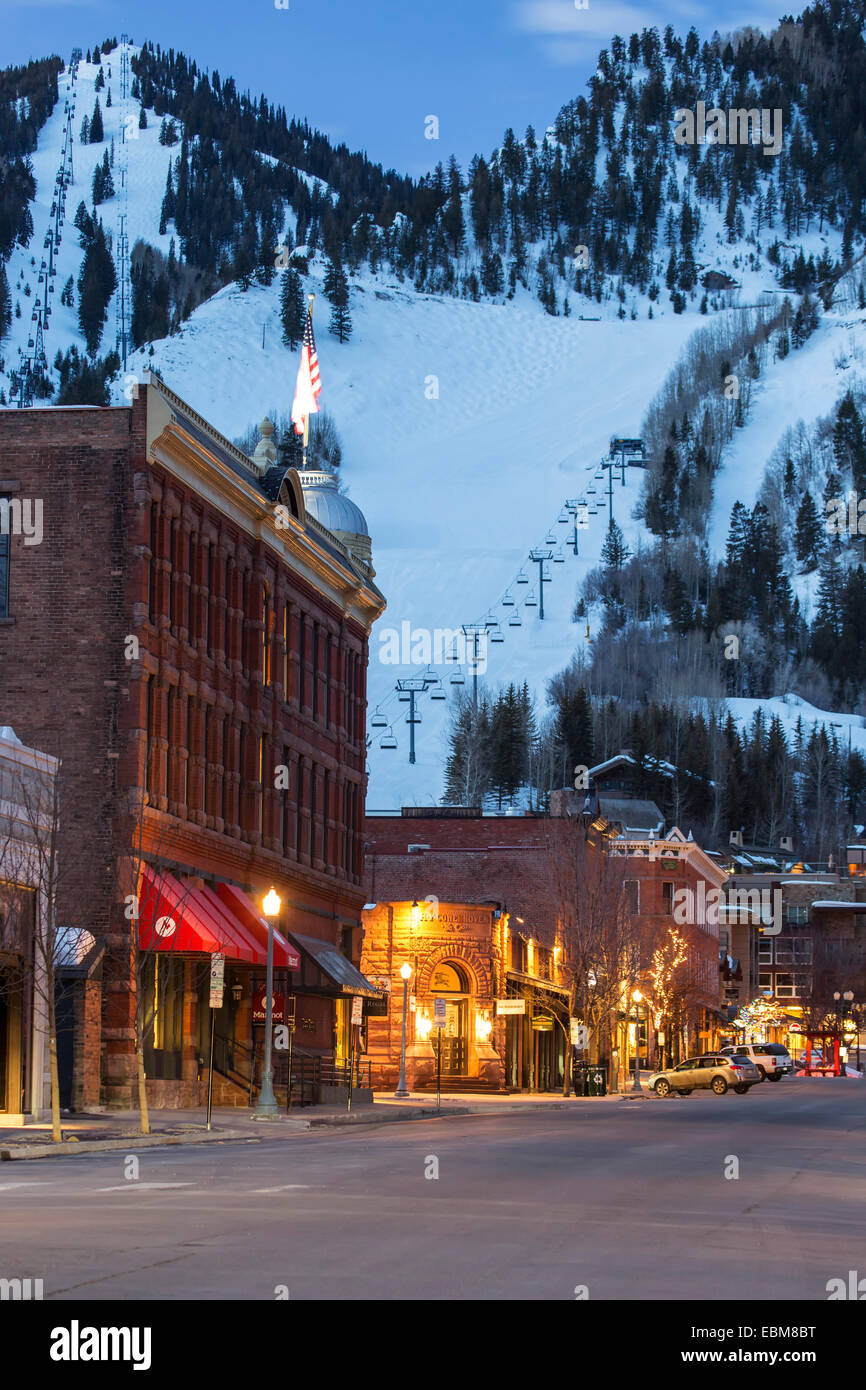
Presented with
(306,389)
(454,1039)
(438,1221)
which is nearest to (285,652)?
(306,389)

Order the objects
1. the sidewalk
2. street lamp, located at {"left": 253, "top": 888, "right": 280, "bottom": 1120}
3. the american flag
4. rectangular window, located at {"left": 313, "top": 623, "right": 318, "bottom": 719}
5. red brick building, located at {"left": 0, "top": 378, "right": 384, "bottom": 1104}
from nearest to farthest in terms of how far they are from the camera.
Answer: the sidewalk < street lamp, located at {"left": 253, "top": 888, "right": 280, "bottom": 1120} < red brick building, located at {"left": 0, "top": 378, "right": 384, "bottom": 1104} < rectangular window, located at {"left": 313, "top": 623, "right": 318, "bottom": 719} < the american flag

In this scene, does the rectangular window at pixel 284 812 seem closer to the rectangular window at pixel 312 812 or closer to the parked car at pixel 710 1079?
the rectangular window at pixel 312 812

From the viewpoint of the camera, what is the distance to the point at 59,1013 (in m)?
41.6

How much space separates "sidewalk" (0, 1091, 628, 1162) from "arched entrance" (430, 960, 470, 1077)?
9.02 meters

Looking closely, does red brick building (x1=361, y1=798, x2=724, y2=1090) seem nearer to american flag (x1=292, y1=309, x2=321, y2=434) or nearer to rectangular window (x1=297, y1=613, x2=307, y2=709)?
rectangular window (x1=297, y1=613, x2=307, y2=709)

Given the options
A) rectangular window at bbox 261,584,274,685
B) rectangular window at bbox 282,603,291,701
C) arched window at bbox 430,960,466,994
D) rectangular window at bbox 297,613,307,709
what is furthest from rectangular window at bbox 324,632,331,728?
arched window at bbox 430,960,466,994

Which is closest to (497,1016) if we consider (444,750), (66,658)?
(66,658)

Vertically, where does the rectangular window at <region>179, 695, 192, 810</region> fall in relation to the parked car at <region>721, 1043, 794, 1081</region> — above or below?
above

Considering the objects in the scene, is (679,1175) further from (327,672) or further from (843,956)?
(843,956)

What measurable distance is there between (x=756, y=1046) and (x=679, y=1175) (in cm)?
7456

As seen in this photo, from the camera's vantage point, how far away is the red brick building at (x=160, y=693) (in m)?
43.6

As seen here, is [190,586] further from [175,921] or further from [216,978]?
[216,978]

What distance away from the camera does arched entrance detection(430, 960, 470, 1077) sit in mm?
68750

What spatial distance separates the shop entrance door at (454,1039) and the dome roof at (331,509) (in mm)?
15697
